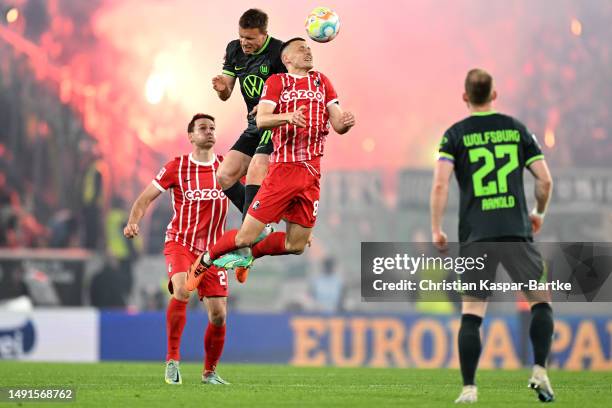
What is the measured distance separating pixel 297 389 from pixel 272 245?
4.01 feet

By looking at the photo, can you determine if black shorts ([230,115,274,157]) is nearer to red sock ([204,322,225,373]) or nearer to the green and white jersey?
the green and white jersey

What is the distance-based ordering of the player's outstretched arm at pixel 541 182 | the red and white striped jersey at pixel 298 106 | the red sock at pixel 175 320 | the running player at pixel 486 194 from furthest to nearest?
the red sock at pixel 175 320, the red and white striped jersey at pixel 298 106, the player's outstretched arm at pixel 541 182, the running player at pixel 486 194

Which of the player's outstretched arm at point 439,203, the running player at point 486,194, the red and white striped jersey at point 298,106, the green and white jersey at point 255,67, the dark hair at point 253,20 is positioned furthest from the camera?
the green and white jersey at point 255,67

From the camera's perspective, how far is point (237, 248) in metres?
9.37

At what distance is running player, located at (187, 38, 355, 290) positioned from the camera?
896cm

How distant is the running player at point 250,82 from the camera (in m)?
9.54

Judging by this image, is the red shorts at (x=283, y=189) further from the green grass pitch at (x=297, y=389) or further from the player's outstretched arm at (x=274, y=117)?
the green grass pitch at (x=297, y=389)

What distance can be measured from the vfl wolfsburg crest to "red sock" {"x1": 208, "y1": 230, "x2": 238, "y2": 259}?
1170 millimetres

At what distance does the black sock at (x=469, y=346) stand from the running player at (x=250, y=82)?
305cm

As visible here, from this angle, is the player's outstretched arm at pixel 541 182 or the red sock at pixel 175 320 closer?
the player's outstretched arm at pixel 541 182

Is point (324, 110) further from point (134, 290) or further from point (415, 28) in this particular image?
point (415, 28)

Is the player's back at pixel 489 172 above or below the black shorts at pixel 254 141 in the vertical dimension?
below

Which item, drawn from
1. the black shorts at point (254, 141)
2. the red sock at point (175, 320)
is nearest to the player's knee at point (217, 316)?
the red sock at point (175, 320)

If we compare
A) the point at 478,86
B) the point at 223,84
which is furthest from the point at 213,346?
the point at 478,86
